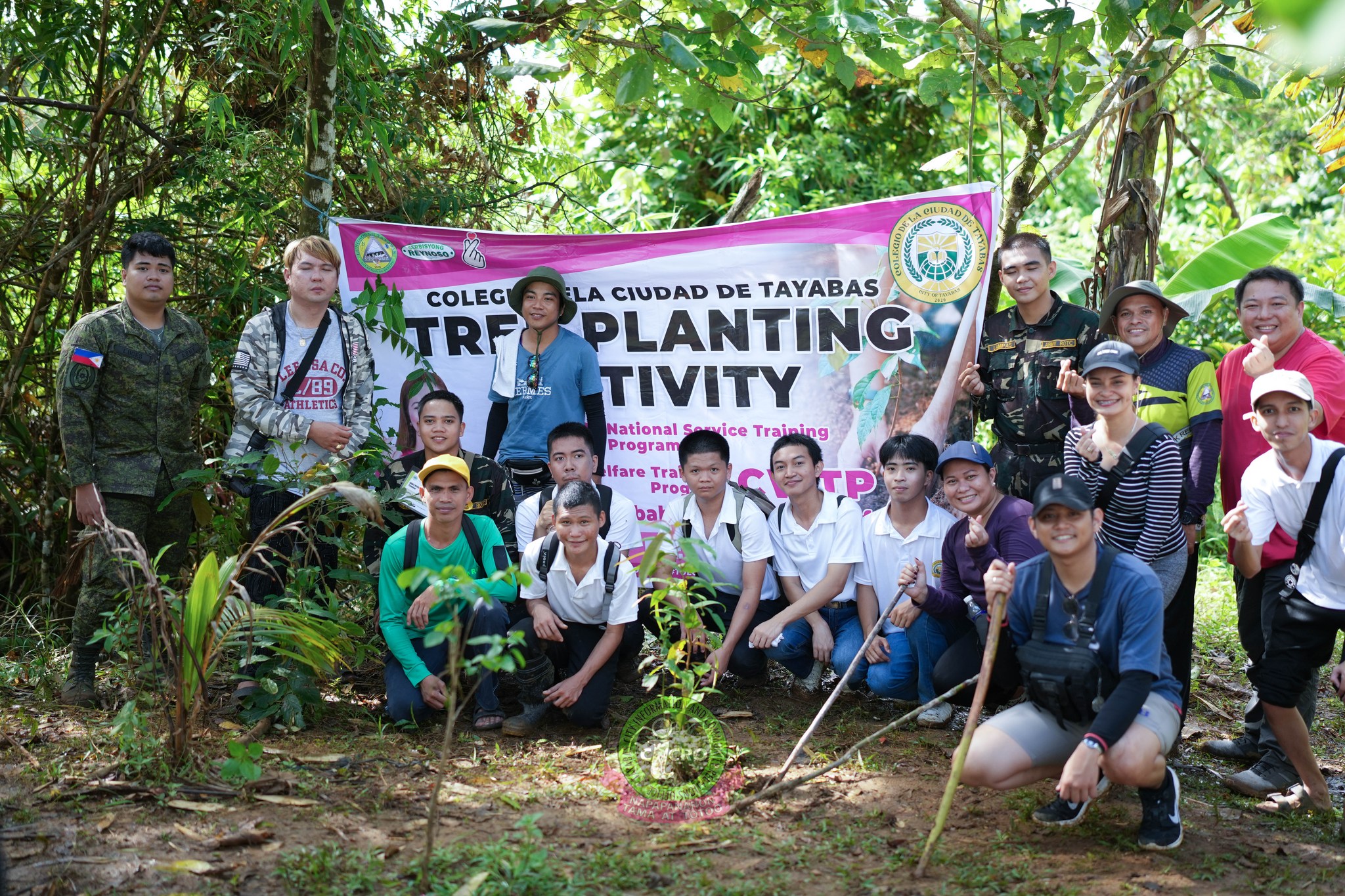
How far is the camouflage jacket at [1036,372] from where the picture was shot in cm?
460

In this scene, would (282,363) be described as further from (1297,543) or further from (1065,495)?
(1297,543)

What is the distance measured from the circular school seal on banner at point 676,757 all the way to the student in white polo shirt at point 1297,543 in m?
1.94

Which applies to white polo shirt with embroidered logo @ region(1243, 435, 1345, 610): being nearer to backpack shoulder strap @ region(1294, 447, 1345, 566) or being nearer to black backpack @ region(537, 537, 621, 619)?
backpack shoulder strap @ region(1294, 447, 1345, 566)

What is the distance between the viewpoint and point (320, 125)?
Answer: 579 cm

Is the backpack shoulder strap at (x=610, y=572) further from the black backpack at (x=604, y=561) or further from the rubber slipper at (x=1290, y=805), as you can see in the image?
the rubber slipper at (x=1290, y=805)

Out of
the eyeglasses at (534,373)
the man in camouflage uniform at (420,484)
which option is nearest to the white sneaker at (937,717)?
the man in camouflage uniform at (420,484)

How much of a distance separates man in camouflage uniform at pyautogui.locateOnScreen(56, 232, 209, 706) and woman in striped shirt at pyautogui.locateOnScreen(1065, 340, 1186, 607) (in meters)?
3.89

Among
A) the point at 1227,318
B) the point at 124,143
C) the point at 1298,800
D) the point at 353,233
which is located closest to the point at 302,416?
the point at 353,233

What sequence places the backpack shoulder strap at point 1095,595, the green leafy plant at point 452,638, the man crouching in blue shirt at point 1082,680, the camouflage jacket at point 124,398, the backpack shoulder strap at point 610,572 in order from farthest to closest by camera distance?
the camouflage jacket at point 124,398 < the backpack shoulder strap at point 610,572 < the backpack shoulder strap at point 1095,595 < the man crouching in blue shirt at point 1082,680 < the green leafy plant at point 452,638

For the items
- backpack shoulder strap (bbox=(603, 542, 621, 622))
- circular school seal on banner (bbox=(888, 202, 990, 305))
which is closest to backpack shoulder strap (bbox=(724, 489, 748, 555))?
backpack shoulder strap (bbox=(603, 542, 621, 622))

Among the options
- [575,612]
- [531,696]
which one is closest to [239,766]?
[531,696]

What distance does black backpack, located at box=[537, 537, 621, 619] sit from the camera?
4566mm

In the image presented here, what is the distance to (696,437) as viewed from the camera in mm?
4887

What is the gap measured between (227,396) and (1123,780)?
5013 mm
